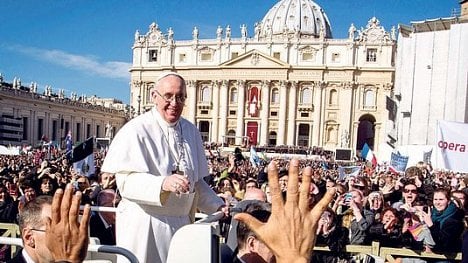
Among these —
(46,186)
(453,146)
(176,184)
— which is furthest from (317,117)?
(176,184)

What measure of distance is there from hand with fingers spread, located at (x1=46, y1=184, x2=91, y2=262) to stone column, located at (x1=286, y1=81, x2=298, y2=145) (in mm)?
64569

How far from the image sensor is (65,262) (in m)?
1.87

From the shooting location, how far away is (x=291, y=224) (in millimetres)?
1674

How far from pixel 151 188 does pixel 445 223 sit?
357 centimetres

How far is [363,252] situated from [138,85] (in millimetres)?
69641

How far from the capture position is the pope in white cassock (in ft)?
9.52

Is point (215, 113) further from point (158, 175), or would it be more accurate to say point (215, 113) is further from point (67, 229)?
point (67, 229)

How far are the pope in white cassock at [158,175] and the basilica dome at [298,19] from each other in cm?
8640

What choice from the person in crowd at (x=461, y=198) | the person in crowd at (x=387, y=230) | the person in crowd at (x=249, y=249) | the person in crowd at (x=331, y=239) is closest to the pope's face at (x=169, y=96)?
the person in crowd at (x=249, y=249)

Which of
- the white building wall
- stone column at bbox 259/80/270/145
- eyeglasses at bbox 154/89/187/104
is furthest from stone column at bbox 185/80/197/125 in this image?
eyeglasses at bbox 154/89/187/104

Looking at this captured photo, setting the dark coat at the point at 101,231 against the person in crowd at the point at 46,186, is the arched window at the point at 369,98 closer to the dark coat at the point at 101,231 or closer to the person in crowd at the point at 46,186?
the person in crowd at the point at 46,186

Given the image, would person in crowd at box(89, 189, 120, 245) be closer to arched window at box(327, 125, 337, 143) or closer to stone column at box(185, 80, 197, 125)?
arched window at box(327, 125, 337, 143)

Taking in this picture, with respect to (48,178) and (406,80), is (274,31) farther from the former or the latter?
(48,178)

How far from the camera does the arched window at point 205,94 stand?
70438mm
